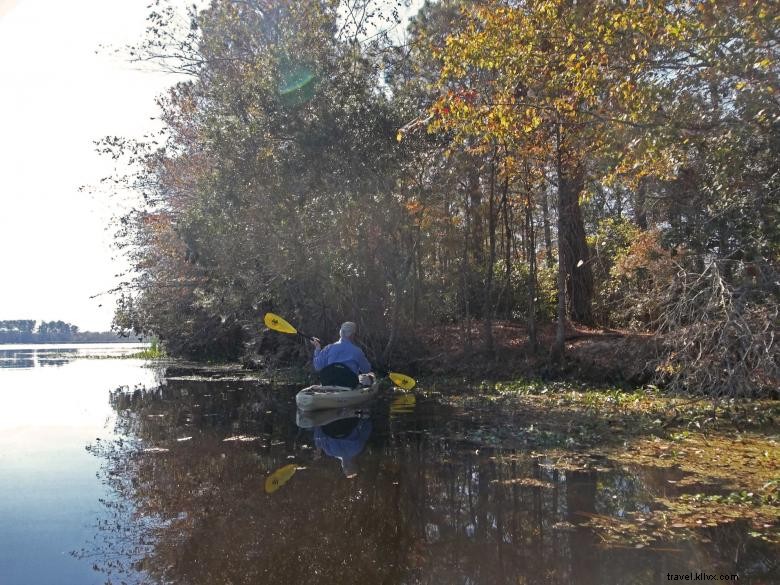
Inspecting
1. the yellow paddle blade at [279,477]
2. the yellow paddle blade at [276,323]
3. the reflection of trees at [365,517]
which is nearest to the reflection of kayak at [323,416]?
the reflection of trees at [365,517]

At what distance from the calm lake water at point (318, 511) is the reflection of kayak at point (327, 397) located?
1.67 meters

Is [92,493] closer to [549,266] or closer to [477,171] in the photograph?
[477,171]

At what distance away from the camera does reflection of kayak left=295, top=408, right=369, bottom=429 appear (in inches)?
467

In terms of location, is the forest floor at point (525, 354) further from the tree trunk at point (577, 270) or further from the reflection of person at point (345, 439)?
the reflection of person at point (345, 439)

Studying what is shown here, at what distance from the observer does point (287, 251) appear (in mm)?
19469

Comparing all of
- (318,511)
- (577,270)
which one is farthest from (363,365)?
(577,270)

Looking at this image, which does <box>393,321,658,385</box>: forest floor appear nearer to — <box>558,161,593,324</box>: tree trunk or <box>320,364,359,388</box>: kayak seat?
<box>558,161,593,324</box>: tree trunk

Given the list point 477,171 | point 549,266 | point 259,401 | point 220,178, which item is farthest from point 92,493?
point 549,266

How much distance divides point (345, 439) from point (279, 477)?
9.02ft

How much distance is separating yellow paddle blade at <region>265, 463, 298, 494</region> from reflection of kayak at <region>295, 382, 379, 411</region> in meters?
4.85

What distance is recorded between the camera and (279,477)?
7375 millimetres

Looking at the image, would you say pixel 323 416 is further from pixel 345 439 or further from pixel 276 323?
pixel 276 323

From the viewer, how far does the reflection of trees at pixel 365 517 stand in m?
4.52

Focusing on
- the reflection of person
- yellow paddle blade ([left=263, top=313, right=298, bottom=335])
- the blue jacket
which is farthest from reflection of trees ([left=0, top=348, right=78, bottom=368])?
the reflection of person
